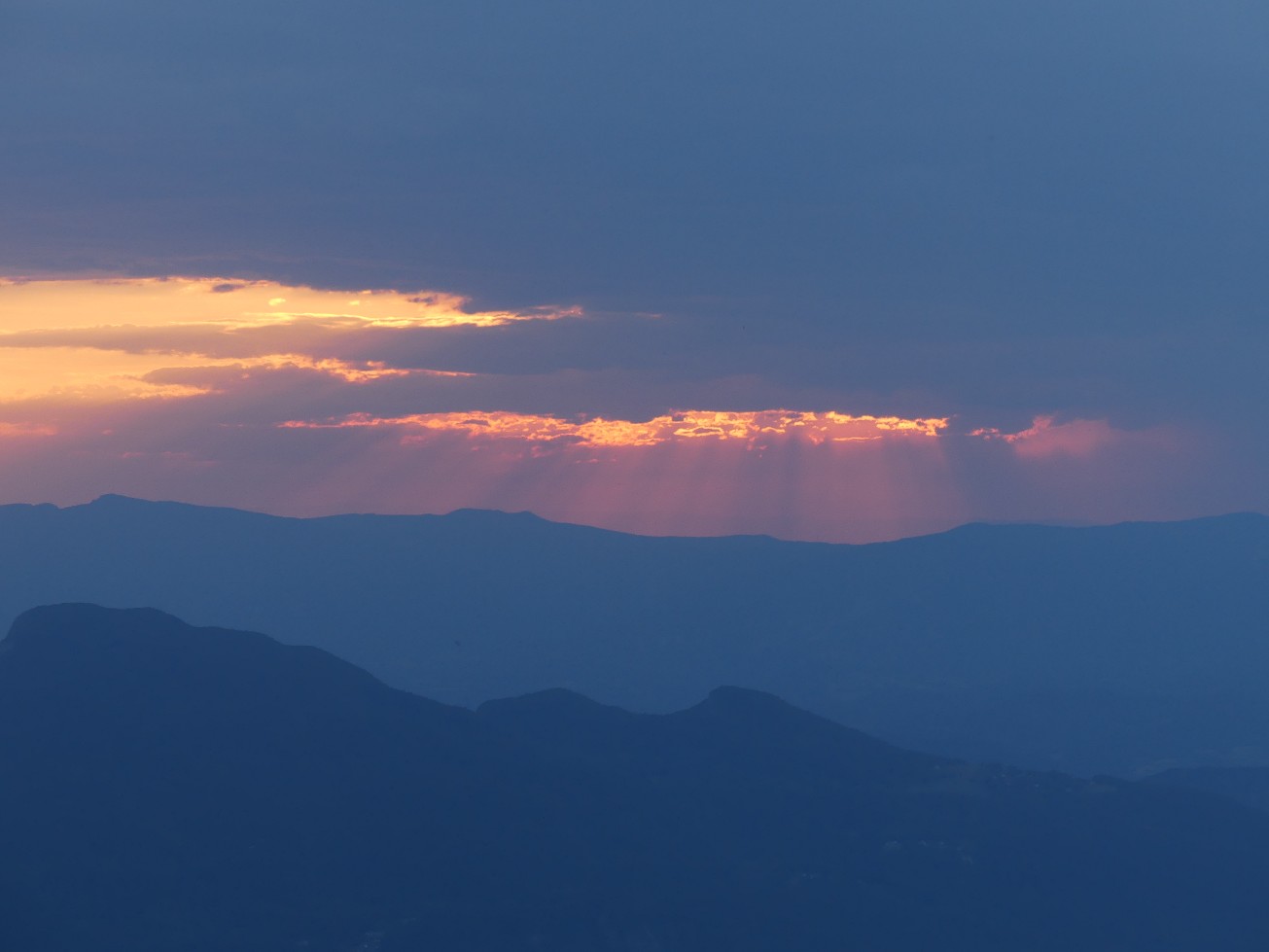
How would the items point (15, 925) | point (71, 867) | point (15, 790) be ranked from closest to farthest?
point (15, 925) → point (71, 867) → point (15, 790)

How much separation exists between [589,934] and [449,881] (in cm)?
1980

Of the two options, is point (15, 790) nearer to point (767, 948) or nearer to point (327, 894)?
point (327, 894)

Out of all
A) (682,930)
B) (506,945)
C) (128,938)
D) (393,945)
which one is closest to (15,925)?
(128,938)

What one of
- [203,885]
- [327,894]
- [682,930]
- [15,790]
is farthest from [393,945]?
[15,790]

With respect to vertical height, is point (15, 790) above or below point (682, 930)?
above

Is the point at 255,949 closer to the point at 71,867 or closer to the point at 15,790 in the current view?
the point at 71,867

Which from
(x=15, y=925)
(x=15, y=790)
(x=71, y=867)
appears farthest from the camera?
(x=15, y=790)

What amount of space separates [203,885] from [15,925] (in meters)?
22.4

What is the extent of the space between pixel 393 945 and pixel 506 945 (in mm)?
13540

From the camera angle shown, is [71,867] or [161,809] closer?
[71,867]

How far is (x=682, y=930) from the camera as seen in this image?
194750 millimetres

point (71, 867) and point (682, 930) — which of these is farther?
point (682, 930)

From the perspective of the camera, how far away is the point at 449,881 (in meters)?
195

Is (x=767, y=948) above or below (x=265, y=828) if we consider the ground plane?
below
